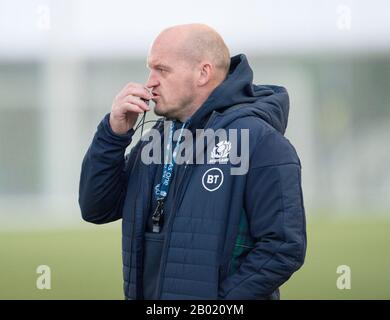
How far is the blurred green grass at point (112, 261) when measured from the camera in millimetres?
6445

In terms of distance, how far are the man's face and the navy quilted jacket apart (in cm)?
12

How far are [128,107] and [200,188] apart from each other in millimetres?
393

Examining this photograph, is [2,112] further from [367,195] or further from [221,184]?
[221,184]

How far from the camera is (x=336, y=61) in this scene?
38.9 ft

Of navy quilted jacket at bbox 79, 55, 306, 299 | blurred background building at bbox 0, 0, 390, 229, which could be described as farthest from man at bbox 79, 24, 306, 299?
blurred background building at bbox 0, 0, 390, 229

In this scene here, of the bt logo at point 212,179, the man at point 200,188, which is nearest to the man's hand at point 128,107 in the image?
the man at point 200,188

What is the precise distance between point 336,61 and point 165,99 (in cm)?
968

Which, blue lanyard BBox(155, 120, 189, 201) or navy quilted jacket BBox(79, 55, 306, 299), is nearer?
navy quilted jacket BBox(79, 55, 306, 299)

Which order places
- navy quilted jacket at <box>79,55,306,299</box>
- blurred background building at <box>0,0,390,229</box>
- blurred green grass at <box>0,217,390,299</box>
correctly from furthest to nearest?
blurred background building at <box>0,0,390,229</box>, blurred green grass at <box>0,217,390,299</box>, navy quilted jacket at <box>79,55,306,299</box>

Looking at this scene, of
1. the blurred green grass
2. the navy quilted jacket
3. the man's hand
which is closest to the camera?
the navy quilted jacket

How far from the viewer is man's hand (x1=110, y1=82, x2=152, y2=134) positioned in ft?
8.21

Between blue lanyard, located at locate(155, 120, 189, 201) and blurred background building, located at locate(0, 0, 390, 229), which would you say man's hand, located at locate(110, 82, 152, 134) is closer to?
blue lanyard, located at locate(155, 120, 189, 201)
